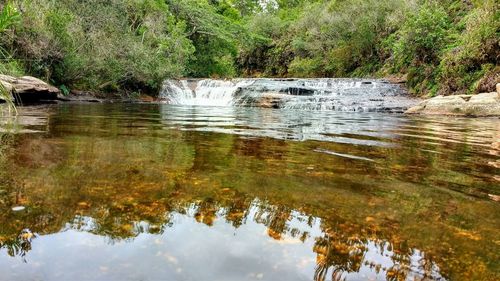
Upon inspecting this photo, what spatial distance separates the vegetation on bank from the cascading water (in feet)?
3.30

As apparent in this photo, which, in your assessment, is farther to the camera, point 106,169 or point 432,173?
point 432,173

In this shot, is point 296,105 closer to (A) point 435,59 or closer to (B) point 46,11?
(A) point 435,59

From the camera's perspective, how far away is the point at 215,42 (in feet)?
89.6

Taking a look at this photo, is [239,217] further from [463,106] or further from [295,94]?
[295,94]

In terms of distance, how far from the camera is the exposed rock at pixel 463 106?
12.1m

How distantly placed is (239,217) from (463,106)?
12596mm

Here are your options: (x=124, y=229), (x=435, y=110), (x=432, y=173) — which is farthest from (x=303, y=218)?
(x=435, y=110)

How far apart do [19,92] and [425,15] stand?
53.6ft

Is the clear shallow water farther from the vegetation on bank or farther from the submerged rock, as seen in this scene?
the submerged rock

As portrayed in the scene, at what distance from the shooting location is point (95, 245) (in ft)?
5.18

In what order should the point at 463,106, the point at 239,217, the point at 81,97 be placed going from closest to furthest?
the point at 239,217 → the point at 463,106 → the point at 81,97

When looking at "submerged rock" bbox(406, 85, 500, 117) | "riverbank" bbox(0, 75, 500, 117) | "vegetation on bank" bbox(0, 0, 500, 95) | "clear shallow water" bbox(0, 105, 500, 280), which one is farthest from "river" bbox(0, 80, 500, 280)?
"submerged rock" bbox(406, 85, 500, 117)

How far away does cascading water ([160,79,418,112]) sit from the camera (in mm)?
15586

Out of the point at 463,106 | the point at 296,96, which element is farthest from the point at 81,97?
the point at 463,106
